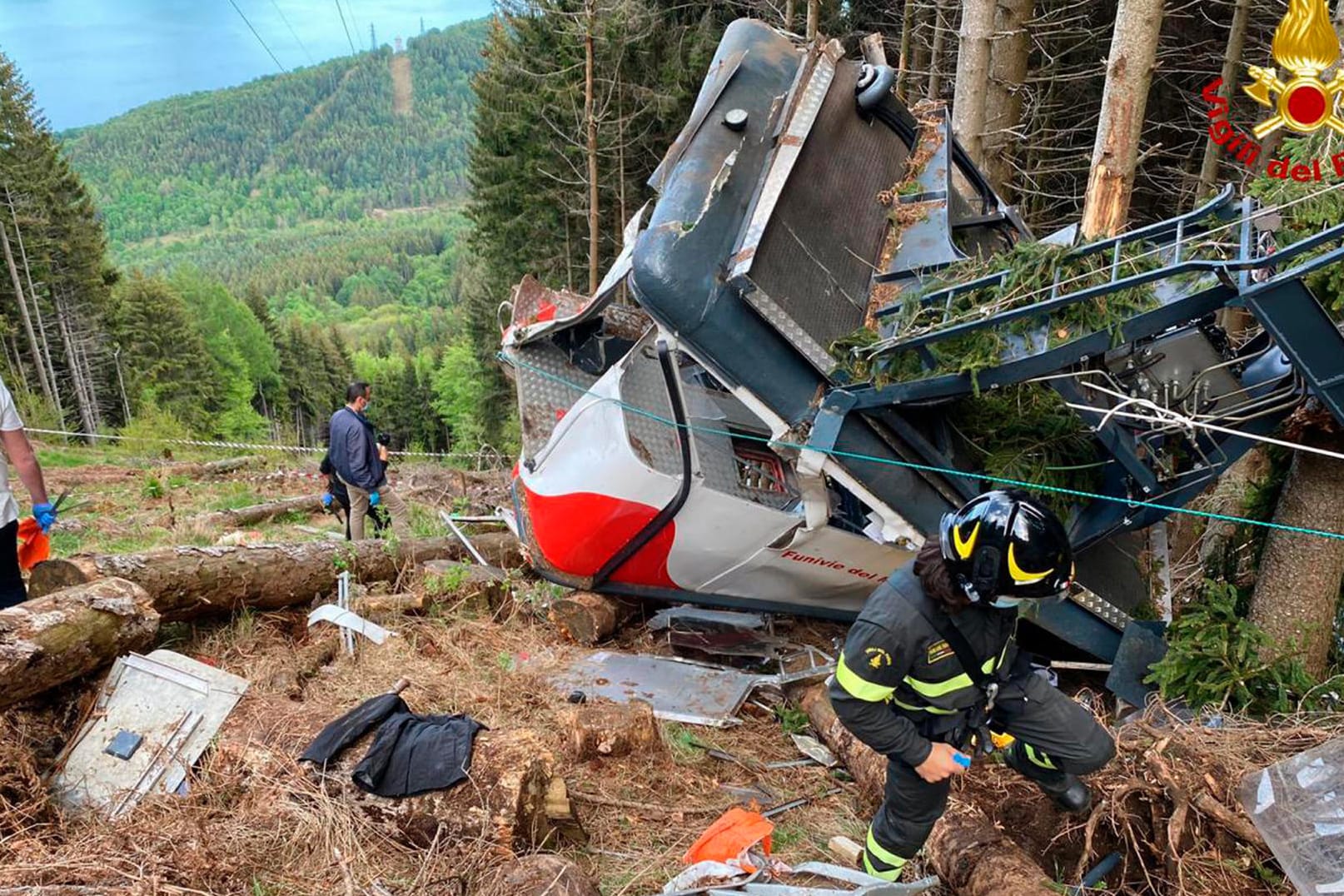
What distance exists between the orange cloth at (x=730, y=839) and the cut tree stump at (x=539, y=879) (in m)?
0.41

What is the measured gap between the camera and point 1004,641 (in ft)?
8.43

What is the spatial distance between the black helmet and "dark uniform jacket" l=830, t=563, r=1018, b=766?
0.18 metres

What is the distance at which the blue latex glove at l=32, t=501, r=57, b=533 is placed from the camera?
14.0 ft

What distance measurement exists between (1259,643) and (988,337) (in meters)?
1.57

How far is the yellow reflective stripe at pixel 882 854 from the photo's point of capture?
2715mm

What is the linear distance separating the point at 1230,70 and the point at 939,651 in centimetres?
975

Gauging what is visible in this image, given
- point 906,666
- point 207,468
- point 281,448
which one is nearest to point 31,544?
point 906,666

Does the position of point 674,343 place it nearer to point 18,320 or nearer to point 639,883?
point 639,883

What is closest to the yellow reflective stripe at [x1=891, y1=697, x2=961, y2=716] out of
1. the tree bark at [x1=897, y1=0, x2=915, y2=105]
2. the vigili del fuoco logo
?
the vigili del fuoco logo

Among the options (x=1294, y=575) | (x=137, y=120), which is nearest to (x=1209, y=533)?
(x=1294, y=575)

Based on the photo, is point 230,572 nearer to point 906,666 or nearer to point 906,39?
point 906,666

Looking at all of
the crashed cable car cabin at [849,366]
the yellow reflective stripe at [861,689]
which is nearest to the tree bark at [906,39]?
the crashed cable car cabin at [849,366]

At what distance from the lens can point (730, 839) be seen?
2982mm

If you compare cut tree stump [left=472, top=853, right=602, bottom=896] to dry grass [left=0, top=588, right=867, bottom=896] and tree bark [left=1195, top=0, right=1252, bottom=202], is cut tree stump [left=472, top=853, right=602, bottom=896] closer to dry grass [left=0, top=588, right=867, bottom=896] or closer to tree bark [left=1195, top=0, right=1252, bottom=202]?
dry grass [left=0, top=588, right=867, bottom=896]
